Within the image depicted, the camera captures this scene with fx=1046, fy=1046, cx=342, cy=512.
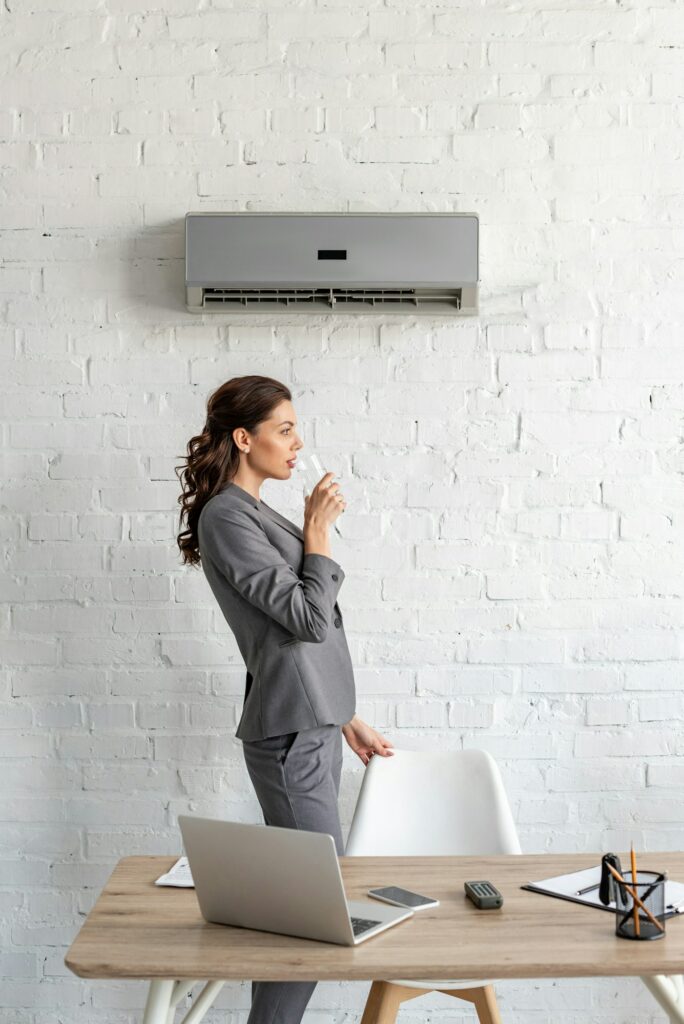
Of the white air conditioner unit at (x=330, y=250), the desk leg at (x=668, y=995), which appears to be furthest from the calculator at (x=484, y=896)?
the white air conditioner unit at (x=330, y=250)

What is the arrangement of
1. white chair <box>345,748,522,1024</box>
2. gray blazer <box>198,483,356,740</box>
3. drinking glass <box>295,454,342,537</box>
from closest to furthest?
gray blazer <box>198,483,356,740</box>
white chair <box>345,748,522,1024</box>
drinking glass <box>295,454,342,537</box>

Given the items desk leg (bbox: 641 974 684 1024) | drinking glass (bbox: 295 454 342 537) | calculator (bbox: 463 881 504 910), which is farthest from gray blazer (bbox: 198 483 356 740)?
desk leg (bbox: 641 974 684 1024)

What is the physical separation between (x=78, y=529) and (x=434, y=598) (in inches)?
37.2

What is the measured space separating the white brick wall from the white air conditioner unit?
14 cm

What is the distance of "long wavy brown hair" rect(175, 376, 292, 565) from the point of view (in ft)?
7.65

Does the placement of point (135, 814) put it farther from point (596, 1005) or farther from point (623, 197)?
point (623, 197)

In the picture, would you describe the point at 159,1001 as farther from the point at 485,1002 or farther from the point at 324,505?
the point at 324,505

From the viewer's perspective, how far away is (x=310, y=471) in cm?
271

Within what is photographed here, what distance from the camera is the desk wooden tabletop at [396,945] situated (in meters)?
1.34

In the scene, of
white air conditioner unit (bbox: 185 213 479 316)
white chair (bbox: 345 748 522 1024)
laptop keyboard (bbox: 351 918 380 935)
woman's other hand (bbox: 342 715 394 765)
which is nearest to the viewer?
laptop keyboard (bbox: 351 918 380 935)

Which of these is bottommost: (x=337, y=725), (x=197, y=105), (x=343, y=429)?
(x=337, y=725)

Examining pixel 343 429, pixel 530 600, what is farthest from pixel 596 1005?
pixel 343 429

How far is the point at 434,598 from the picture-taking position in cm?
272

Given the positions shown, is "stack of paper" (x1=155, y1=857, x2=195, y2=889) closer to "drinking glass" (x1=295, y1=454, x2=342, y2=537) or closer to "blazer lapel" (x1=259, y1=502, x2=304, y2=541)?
"blazer lapel" (x1=259, y1=502, x2=304, y2=541)
